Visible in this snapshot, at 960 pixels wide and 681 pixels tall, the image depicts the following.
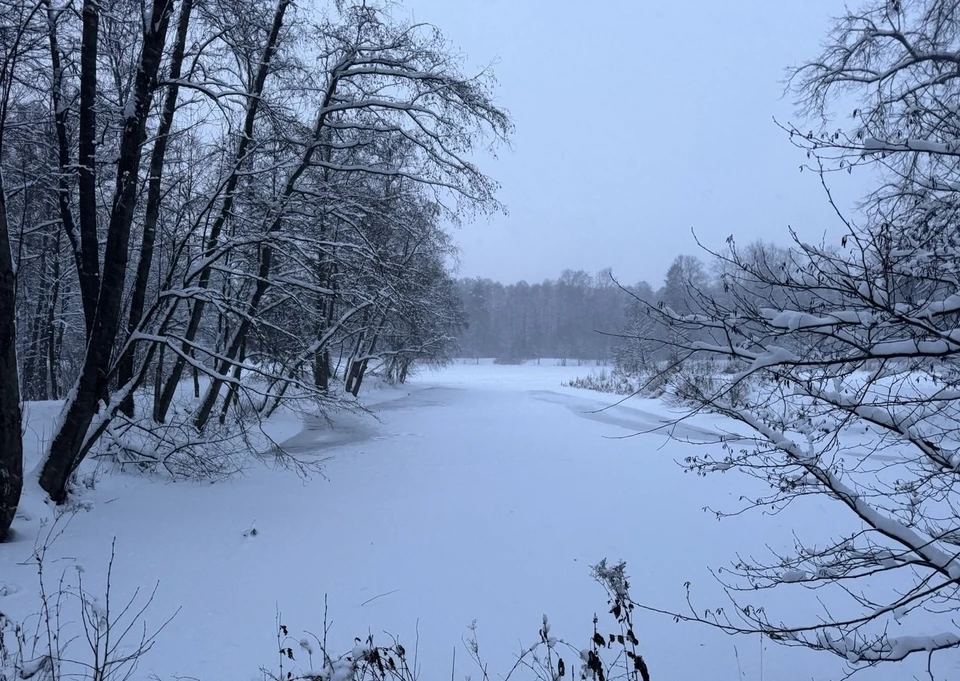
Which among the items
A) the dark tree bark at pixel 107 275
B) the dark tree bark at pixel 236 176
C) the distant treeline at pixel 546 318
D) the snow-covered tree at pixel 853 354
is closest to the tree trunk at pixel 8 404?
the dark tree bark at pixel 107 275

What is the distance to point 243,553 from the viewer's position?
17.9ft

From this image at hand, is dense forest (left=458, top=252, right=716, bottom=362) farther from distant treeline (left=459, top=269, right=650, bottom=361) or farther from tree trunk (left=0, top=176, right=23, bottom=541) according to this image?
tree trunk (left=0, top=176, right=23, bottom=541)

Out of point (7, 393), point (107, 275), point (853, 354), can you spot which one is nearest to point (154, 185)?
point (107, 275)

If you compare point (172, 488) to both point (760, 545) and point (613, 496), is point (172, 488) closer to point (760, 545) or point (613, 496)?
point (613, 496)

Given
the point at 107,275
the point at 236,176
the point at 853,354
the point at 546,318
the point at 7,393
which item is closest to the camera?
the point at 853,354

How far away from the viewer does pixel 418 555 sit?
5719 mm

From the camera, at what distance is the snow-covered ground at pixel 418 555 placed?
163 inches

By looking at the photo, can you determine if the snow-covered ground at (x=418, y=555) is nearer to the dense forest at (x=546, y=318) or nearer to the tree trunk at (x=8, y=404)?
the tree trunk at (x=8, y=404)

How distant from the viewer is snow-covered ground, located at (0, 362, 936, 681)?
413cm

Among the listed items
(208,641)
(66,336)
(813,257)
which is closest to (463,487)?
(208,641)

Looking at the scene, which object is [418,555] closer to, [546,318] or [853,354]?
[853,354]

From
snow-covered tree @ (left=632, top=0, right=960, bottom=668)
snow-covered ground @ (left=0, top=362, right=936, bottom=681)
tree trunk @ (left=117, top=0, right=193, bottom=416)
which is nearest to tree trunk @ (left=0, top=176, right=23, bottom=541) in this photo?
snow-covered ground @ (left=0, top=362, right=936, bottom=681)

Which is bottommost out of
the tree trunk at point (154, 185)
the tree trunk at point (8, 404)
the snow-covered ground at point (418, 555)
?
the snow-covered ground at point (418, 555)

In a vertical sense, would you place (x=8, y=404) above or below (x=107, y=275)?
below
